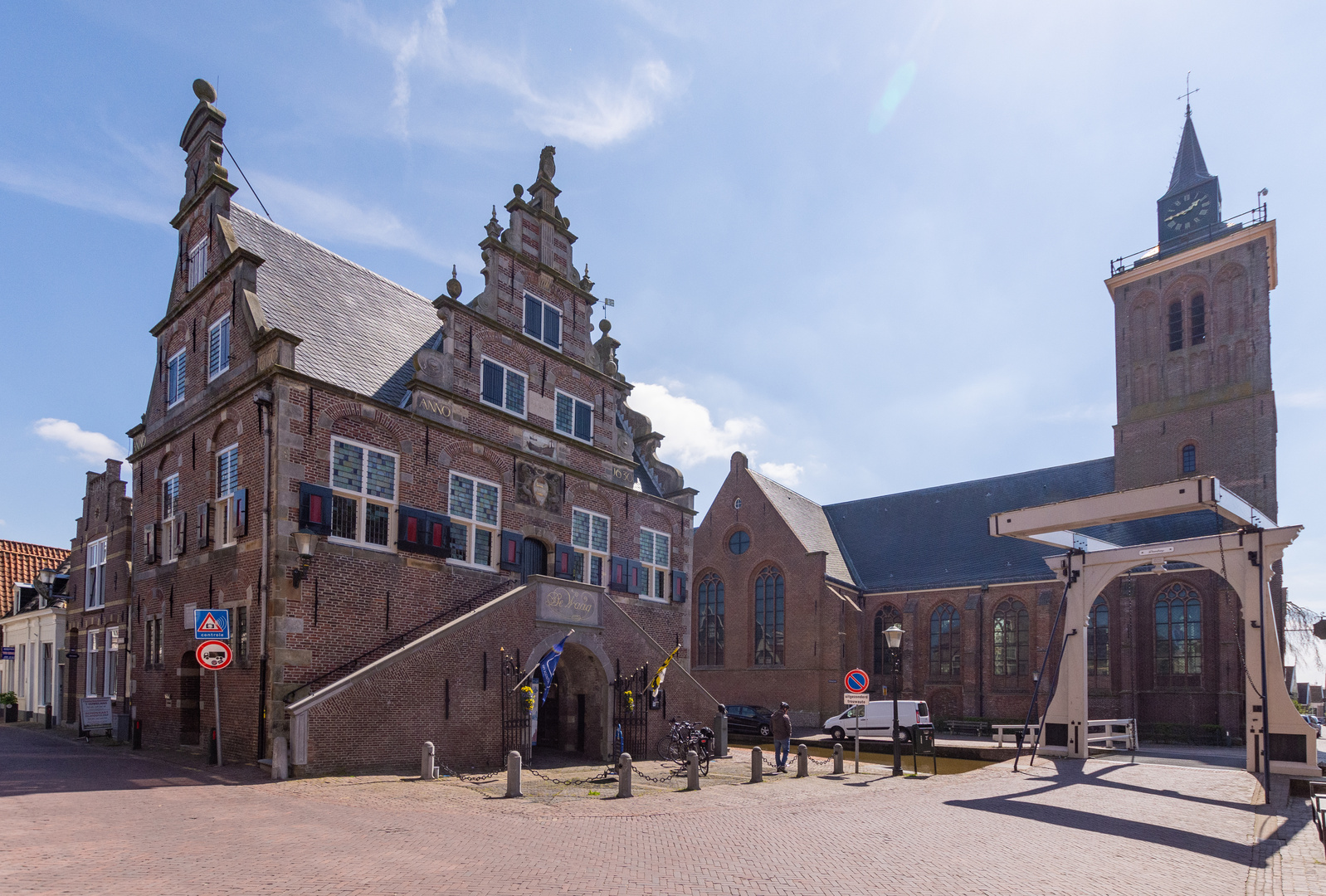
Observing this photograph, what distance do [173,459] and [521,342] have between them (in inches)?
344

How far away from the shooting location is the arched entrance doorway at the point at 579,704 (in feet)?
66.4

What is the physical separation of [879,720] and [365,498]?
19.5 m

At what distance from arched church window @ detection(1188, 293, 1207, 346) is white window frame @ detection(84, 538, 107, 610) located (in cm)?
4142

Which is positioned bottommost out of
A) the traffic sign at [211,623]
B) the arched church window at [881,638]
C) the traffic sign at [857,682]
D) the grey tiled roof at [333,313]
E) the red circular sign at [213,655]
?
the arched church window at [881,638]

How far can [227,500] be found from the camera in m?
17.1

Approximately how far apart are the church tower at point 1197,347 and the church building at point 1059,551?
0.07 meters

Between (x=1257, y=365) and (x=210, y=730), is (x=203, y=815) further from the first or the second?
(x=1257, y=365)

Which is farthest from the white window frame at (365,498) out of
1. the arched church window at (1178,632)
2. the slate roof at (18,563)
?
the arched church window at (1178,632)

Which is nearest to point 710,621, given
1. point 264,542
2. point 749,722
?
point 749,722

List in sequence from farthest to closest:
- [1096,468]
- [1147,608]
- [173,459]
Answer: [1096,468] → [1147,608] → [173,459]

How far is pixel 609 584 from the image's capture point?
23.7 metres

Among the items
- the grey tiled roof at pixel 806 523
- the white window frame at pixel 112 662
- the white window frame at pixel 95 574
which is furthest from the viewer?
Result: the grey tiled roof at pixel 806 523

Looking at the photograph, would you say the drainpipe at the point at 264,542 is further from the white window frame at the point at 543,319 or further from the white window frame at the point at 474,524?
the white window frame at the point at 543,319

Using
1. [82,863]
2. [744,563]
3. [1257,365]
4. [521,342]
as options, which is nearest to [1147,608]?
[1257,365]
